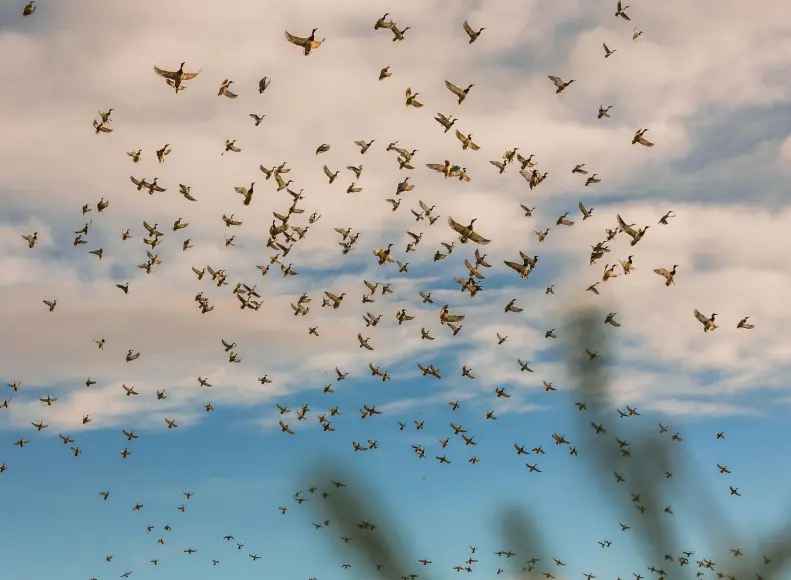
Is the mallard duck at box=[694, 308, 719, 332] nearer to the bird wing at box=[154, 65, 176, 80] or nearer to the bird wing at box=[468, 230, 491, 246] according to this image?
the bird wing at box=[468, 230, 491, 246]

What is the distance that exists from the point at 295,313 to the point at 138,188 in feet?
47.0

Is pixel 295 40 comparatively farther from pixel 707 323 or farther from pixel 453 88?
pixel 707 323

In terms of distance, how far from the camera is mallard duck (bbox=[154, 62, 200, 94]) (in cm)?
4575

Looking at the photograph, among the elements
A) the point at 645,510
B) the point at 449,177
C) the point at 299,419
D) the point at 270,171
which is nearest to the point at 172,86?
the point at 270,171

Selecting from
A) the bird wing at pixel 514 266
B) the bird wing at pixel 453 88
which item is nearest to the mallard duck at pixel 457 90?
the bird wing at pixel 453 88

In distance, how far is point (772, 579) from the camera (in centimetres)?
12062

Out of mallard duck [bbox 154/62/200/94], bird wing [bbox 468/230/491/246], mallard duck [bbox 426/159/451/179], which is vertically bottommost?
bird wing [bbox 468/230/491/246]

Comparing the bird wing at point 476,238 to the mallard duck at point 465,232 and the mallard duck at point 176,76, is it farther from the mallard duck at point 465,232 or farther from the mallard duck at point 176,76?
the mallard duck at point 176,76

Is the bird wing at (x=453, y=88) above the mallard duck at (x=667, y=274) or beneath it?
above

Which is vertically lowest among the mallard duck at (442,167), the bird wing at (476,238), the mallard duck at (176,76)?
the bird wing at (476,238)

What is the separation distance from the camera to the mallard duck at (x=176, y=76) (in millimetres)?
45750

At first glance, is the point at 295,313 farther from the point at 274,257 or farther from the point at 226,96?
the point at 226,96

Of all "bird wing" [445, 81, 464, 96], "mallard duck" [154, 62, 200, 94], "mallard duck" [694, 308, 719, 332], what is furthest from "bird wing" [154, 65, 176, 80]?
"mallard duck" [694, 308, 719, 332]

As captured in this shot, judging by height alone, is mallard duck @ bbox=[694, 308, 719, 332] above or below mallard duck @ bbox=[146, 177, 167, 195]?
below
